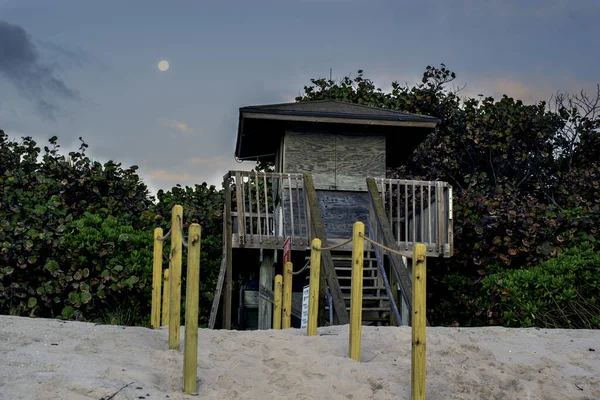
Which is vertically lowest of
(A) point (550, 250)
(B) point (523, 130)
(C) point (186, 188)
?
(A) point (550, 250)

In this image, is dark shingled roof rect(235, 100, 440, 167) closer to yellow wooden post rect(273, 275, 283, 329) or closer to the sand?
yellow wooden post rect(273, 275, 283, 329)

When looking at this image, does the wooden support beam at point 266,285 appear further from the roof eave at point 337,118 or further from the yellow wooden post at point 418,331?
the yellow wooden post at point 418,331

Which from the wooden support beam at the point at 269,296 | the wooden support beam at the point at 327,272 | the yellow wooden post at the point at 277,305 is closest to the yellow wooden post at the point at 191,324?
the yellow wooden post at the point at 277,305

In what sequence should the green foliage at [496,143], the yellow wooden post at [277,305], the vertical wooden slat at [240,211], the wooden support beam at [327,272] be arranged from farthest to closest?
1. the green foliage at [496,143]
2. the vertical wooden slat at [240,211]
3. the wooden support beam at [327,272]
4. the yellow wooden post at [277,305]

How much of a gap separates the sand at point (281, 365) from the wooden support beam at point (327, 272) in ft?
4.98

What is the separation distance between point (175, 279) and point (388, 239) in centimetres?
579

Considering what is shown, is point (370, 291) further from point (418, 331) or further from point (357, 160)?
point (418, 331)

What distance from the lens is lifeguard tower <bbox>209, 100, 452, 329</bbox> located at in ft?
41.7

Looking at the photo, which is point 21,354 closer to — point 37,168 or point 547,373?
point 547,373

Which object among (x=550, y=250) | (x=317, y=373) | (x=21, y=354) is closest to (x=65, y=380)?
(x=21, y=354)

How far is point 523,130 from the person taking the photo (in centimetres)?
2359

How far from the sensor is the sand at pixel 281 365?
581 cm

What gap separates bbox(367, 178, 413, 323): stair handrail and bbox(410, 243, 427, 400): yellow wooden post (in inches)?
158

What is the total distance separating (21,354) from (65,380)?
0.95 meters
